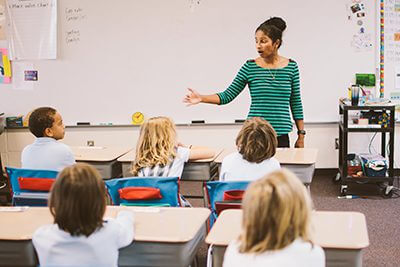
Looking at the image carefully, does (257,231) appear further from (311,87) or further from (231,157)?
(311,87)

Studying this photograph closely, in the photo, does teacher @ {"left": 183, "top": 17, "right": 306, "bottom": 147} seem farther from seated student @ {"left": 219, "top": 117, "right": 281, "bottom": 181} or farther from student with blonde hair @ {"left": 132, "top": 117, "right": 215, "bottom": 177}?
seated student @ {"left": 219, "top": 117, "right": 281, "bottom": 181}

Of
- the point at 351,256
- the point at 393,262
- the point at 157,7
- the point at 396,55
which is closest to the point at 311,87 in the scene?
the point at 396,55

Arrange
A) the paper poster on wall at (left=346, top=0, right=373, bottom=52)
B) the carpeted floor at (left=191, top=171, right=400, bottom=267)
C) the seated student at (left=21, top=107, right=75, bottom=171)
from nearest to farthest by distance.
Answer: the seated student at (left=21, top=107, right=75, bottom=171) → the carpeted floor at (left=191, top=171, right=400, bottom=267) → the paper poster on wall at (left=346, top=0, right=373, bottom=52)

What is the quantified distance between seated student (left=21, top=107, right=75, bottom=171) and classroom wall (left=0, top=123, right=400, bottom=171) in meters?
2.67

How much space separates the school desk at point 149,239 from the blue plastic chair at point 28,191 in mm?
707

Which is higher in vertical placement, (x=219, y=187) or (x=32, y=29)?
(x=32, y=29)

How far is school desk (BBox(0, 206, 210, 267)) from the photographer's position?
2256 mm

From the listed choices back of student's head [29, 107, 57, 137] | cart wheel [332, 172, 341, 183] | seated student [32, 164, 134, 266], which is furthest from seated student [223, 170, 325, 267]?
cart wheel [332, 172, 341, 183]

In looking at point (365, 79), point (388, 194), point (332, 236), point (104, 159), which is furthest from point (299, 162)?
point (365, 79)

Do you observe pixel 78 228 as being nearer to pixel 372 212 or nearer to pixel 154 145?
pixel 154 145

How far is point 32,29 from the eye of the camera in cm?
629

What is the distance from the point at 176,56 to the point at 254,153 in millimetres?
3188

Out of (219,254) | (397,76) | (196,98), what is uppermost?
(397,76)

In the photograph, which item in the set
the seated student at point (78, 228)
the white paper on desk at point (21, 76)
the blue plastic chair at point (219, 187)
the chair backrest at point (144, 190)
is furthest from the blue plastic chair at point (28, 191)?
the white paper on desk at point (21, 76)
